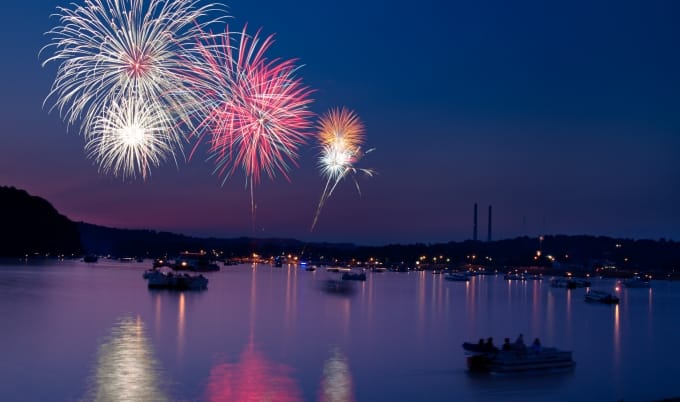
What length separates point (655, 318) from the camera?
6047cm

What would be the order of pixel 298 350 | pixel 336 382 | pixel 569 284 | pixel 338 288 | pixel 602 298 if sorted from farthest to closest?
pixel 569 284
pixel 338 288
pixel 602 298
pixel 298 350
pixel 336 382

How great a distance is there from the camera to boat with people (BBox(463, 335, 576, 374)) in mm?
26844

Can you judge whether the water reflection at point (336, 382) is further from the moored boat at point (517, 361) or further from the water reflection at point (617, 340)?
the water reflection at point (617, 340)

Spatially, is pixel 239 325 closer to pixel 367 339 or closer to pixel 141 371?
pixel 367 339

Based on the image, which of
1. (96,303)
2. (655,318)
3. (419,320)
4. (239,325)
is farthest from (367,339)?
(655,318)

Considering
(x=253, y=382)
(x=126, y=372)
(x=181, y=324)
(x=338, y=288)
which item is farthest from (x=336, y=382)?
(x=338, y=288)

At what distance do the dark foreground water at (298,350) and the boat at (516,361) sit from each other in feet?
2.10

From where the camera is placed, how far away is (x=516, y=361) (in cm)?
2691

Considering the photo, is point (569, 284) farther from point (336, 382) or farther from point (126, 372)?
point (126, 372)

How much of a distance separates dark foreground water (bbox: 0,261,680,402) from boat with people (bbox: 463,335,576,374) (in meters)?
0.64

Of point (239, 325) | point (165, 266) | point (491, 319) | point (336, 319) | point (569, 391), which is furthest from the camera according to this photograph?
point (165, 266)

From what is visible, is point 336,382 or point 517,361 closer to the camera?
point 336,382

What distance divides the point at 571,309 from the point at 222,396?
49.7 metres

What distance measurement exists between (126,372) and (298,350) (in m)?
9.03
